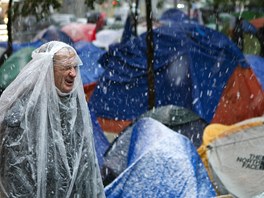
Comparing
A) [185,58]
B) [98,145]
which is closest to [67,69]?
[98,145]

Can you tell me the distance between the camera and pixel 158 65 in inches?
405

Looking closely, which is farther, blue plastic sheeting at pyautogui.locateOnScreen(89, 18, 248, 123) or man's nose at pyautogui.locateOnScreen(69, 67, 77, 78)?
blue plastic sheeting at pyautogui.locateOnScreen(89, 18, 248, 123)

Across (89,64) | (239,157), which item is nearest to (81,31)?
(89,64)

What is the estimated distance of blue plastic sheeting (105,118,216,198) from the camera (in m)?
5.65

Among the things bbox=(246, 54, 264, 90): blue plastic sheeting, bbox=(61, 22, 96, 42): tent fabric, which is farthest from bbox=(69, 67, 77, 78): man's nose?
bbox=(61, 22, 96, 42): tent fabric

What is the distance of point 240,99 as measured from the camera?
991 centimetres

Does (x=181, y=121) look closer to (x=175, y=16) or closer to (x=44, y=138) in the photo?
(x=44, y=138)

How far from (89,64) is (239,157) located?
5.83 meters

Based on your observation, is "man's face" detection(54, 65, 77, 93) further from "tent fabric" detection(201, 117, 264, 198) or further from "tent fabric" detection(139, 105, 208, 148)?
"tent fabric" detection(139, 105, 208, 148)

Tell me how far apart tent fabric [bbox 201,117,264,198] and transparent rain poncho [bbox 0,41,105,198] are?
9.38ft

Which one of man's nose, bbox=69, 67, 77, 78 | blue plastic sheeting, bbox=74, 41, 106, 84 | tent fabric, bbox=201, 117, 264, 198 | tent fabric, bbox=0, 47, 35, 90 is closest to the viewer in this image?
man's nose, bbox=69, 67, 77, 78

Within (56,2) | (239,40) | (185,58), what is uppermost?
(56,2)

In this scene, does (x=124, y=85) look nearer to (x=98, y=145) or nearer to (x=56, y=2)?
(x=56, y=2)

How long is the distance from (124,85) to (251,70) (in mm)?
1826
